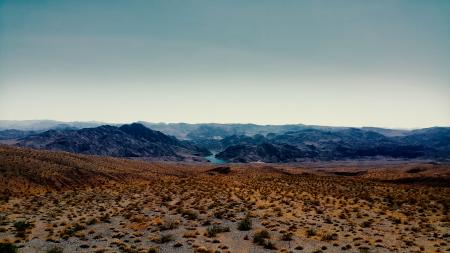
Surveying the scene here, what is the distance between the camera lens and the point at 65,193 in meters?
51.8

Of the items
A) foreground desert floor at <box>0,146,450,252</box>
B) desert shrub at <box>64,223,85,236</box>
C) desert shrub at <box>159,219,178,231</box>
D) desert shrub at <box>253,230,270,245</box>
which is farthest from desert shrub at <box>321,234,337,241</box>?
desert shrub at <box>64,223,85,236</box>

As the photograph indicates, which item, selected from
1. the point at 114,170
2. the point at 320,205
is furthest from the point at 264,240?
the point at 114,170

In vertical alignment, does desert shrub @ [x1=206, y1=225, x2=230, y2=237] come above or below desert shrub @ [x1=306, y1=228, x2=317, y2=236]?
below

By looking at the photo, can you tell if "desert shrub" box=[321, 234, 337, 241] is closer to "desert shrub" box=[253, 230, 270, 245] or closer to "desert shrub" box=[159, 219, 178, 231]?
"desert shrub" box=[253, 230, 270, 245]

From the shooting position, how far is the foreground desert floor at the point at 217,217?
2583cm

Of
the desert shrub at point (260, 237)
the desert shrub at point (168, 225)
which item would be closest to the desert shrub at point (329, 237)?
the desert shrub at point (260, 237)

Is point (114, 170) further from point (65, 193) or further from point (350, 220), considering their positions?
point (350, 220)

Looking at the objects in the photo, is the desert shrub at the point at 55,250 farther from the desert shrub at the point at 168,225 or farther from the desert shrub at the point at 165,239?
the desert shrub at the point at 168,225

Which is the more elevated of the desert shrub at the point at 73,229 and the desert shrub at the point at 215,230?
the desert shrub at the point at 215,230

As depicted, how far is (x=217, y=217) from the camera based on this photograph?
34812 mm

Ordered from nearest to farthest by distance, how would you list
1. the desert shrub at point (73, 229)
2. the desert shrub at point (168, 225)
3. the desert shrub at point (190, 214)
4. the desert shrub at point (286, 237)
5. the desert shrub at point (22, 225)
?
the desert shrub at point (286, 237), the desert shrub at point (73, 229), the desert shrub at point (22, 225), the desert shrub at point (168, 225), the desert shrub at point (190, 214)

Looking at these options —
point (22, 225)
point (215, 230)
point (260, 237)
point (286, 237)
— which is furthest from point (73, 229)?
point (286, 237)

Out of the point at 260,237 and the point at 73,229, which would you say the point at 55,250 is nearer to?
the point at 73,229

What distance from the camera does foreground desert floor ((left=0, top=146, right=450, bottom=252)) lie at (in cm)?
2583
